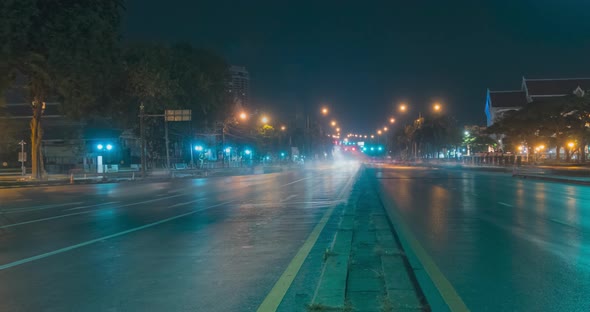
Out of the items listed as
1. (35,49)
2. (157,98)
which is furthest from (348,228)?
(157,98)

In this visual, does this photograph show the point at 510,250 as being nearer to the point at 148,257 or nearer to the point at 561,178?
the point at 148,257

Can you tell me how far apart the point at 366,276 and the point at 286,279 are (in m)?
1.20

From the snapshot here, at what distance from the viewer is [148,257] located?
389 inches

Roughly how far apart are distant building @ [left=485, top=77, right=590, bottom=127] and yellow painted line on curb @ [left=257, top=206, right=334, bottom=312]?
106288 mm

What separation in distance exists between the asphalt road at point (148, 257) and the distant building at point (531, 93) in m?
104

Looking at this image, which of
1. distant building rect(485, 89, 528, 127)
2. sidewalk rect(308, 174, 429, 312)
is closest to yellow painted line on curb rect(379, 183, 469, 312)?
sidewalk rect(308, 174, 429, 312)

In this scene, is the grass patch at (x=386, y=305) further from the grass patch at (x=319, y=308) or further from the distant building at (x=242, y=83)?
the distant building at (x=242, y=83)

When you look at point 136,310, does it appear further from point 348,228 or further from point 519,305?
point 348,228

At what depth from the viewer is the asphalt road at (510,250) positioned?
22.6 ft

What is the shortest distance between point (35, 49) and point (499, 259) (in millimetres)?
32653

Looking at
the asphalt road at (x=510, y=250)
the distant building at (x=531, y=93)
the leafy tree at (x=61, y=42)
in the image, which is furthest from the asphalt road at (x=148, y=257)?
the distant building at (x=531, y=93)

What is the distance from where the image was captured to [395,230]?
12.6 metres

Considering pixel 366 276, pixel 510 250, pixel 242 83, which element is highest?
pixel 242 83

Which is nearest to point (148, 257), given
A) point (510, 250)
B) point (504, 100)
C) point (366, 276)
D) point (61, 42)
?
point (366, 276)
